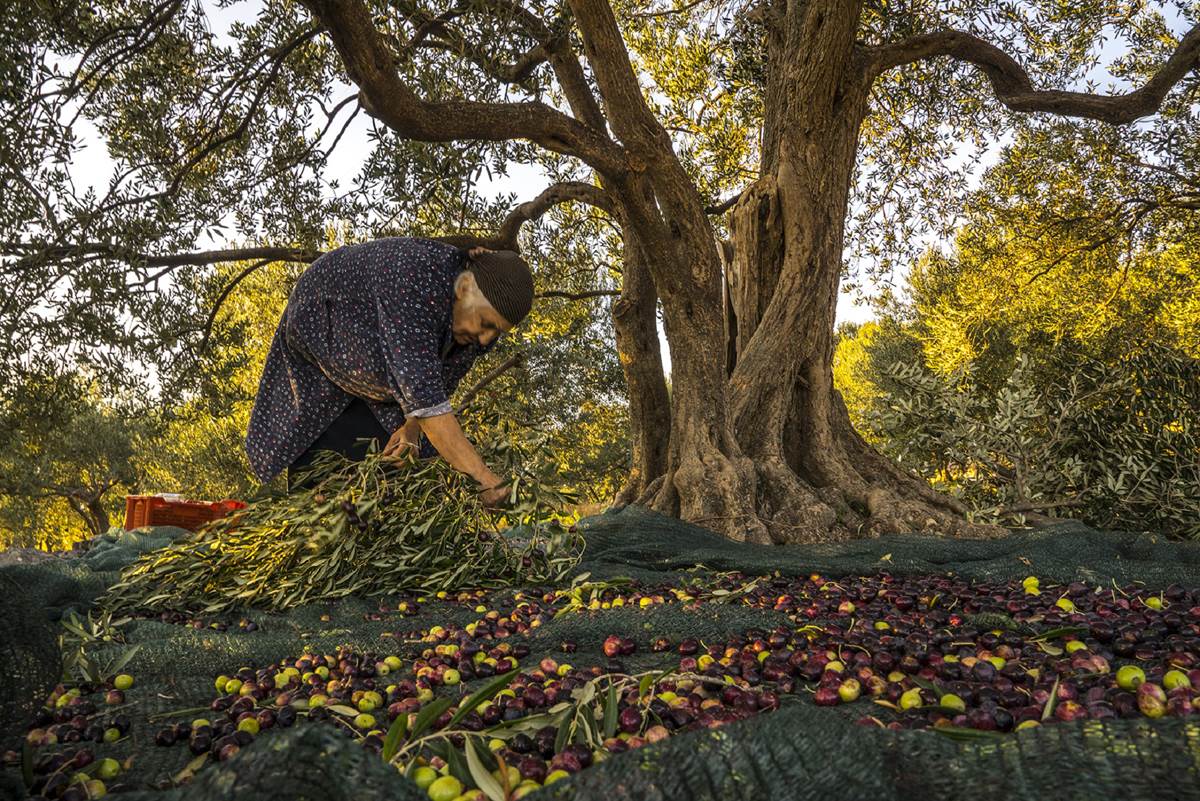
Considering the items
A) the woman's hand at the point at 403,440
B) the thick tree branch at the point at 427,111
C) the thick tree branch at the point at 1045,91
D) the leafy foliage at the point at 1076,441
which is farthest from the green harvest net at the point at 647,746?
the thick tree branch at the point at 1045,91

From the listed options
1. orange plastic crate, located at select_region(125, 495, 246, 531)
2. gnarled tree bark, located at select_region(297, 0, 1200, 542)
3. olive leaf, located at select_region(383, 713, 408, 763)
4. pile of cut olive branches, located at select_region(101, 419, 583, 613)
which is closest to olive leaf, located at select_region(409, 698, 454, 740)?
olive leaf, located at select_region(383, 713, 408, 763)

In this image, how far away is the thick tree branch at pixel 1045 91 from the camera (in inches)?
268

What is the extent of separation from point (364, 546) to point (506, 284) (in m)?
1.40

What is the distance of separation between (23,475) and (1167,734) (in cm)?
1950

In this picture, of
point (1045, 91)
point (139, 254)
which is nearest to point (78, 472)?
point (139, 254)

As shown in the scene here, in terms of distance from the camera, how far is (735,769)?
0.99m

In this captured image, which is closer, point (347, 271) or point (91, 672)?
point (91, 672)

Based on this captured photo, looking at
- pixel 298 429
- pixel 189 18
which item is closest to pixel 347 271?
pixel 298 429

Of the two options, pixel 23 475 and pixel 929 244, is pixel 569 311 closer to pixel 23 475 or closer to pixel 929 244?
pixel 929 244

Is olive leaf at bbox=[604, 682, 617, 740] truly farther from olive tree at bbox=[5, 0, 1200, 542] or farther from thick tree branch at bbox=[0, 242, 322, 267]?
thick tree branch at bbox=[0, 242, 322, 267]

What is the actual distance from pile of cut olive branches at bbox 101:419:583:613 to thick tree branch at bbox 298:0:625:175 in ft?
6.26

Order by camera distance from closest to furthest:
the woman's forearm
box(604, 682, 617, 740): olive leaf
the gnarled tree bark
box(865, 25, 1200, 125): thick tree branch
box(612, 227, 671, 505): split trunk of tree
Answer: box(604, 682, 617, 740): olive leaf
the woman's forearm
the gnarled tree bark
box(865, 25, 1200, 125): thick tree branch
box(612, 227, 671, 505): split trunk of tree

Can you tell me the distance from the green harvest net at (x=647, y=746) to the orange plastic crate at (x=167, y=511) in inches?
209

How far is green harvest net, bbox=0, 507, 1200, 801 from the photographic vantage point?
0.93 m
